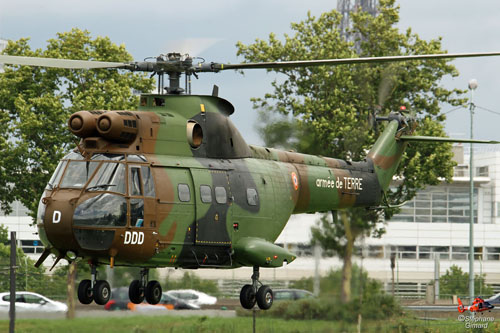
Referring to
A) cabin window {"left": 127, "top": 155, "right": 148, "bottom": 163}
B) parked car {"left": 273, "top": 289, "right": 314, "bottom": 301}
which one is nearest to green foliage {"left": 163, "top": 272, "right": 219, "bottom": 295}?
parked car {"left": 273, "top": 289, "right": 314, "bottom": 301}

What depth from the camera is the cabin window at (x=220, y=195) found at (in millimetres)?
19809

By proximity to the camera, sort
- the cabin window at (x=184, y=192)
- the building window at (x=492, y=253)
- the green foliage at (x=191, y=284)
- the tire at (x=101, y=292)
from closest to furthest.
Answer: the cabin window at (x=184, y=192) < the tire at (x=101, y=292) < the green foliage at (x=191, y=284) < the building window at (x=492, y=253)

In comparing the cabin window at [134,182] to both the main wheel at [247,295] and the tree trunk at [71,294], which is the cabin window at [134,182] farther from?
the tree trunk at [71,294]

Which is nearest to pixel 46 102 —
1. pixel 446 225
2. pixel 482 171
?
pixel 446 225

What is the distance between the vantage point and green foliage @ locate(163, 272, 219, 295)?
32.3 meters

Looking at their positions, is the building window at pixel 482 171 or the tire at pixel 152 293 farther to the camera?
the building window at pixel 482 171

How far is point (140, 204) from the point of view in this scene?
719 inches

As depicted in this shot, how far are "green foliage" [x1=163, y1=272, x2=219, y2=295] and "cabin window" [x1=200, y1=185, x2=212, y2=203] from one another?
43.5 ft

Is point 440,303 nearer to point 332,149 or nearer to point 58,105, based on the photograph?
point 332,149

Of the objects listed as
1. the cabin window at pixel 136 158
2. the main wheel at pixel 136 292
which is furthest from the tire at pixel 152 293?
the cabin window at pixel 136 158

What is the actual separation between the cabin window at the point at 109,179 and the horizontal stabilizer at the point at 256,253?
3.37 m

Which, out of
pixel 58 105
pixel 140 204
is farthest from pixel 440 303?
pixel 140 204

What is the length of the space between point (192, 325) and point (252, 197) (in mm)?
11378

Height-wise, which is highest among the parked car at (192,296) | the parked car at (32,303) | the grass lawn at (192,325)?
the parked car at (192,296)
